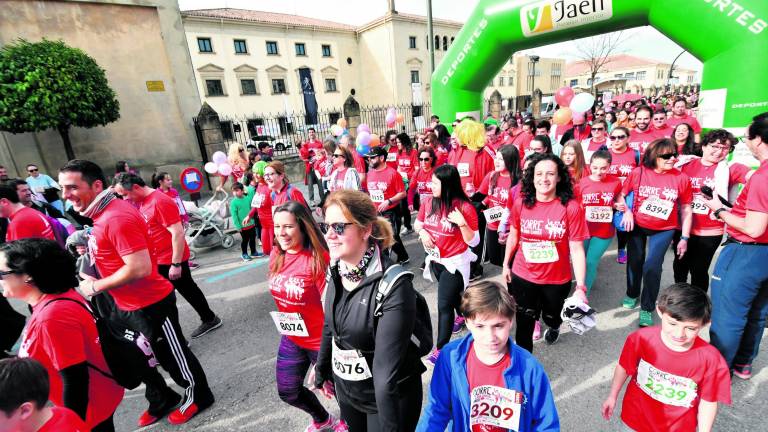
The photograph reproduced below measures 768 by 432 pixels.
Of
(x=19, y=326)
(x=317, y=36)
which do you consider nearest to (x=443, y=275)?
(x=19, y=326)

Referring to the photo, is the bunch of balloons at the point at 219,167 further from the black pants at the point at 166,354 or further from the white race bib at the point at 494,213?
the white race bib at the point at 494,213

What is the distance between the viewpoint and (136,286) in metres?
2.68

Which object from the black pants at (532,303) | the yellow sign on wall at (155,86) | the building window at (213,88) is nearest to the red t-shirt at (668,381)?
the black pants at (532,303)

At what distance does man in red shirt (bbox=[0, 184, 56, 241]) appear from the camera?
3.39 meters

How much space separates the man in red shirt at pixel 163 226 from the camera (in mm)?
3551

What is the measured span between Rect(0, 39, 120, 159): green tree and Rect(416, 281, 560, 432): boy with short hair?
11589 mm

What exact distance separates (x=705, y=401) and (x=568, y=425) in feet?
3.40

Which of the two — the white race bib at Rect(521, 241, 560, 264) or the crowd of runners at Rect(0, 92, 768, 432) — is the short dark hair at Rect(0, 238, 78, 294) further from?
the white race bib at Rect(521, 241, 560, 264)

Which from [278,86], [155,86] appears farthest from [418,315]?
[278,86]

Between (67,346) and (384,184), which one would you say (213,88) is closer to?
(384,184)

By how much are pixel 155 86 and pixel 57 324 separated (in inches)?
497

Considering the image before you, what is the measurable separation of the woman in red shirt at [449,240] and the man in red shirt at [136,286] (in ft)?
6.90

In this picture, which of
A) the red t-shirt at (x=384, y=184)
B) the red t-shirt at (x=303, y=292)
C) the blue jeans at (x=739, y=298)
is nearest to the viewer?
the red t-shirt at (x=303, y=292)

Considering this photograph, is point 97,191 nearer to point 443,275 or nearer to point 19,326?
point 19,326
